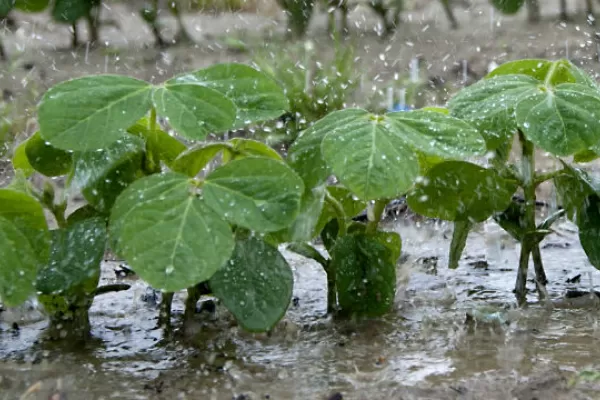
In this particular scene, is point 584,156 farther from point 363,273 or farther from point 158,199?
point 158,199

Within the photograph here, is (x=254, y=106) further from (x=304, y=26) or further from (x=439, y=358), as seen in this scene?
(x=304, y=26)

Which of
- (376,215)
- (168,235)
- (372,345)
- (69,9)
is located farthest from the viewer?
(69,9)

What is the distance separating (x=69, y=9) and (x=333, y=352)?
12.0 ft

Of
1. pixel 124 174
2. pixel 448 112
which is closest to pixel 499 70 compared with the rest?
pixel 448 112

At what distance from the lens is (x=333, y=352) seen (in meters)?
1.43

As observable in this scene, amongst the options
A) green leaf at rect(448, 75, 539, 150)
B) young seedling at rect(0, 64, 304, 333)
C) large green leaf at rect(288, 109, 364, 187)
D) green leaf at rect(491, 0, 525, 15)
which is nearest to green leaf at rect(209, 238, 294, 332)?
young seedling at rect(0, 64, 304, 333)

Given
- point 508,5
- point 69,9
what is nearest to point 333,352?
point 69,9

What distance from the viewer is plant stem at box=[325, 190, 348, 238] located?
1.53 m

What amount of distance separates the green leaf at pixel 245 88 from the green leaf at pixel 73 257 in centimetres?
27

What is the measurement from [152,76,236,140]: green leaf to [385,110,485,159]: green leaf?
0.83 feet

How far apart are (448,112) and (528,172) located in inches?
7.2

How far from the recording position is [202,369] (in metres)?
1.37

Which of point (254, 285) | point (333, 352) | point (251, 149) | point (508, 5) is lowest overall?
point (333, 352)

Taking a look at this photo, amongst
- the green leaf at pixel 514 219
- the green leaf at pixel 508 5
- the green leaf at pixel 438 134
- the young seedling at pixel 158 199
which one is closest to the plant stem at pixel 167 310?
the young seedling at pixel 158 199
